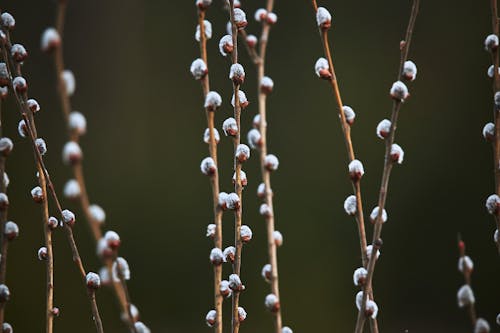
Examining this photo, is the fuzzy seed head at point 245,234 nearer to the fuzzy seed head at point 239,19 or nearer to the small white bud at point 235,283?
the small white bud at point 235,283

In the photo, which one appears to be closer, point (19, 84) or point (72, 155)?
point (72, 155)

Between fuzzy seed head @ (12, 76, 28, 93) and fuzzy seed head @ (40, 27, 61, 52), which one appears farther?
fuzzy seed head @ (12, 76, 28, 93)

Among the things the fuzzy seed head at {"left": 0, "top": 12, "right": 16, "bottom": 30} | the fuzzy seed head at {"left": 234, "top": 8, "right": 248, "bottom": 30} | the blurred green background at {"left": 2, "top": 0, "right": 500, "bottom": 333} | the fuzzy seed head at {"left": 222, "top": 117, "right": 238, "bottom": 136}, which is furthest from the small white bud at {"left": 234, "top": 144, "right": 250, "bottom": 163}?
the blurred green background at {"left": 2, "top": 0, "right": 500, "bottom": 333}

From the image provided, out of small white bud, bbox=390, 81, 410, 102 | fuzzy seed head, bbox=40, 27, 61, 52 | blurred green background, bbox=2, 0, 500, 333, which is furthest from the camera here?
blurred green background, bbox=2, 0, 500, 333

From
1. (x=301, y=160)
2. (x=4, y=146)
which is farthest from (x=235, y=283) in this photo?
(x=301, y=160)

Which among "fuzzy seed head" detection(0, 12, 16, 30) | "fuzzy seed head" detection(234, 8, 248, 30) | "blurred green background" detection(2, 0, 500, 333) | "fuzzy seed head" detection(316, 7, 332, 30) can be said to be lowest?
"blurred green background" detection(2, 0, 500, 333)

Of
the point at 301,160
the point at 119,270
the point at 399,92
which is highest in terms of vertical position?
the point at 399,92

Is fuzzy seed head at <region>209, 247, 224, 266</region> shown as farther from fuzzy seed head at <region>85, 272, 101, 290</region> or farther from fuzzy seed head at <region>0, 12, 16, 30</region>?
fuzzy seed head at <region>0, 12, 16, 30</region>

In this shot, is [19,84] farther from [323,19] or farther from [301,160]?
[301,160]

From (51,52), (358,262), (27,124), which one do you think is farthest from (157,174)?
(51,52)
